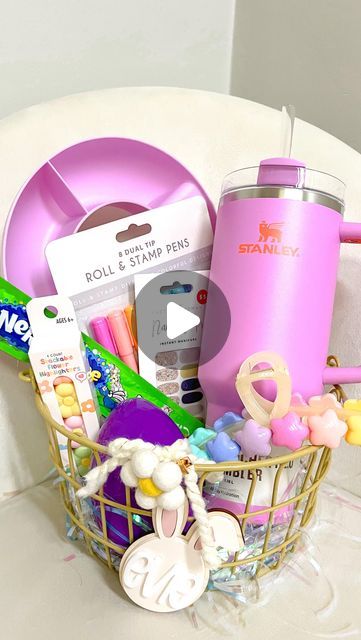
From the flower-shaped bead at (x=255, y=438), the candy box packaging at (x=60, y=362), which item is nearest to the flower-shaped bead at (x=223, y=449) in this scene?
the flower-shaped bead at (x=255, y=438)

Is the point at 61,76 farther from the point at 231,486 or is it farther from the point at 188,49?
the point at 231,486

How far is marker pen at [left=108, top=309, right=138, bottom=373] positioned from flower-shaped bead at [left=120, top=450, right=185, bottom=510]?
0.16 metres

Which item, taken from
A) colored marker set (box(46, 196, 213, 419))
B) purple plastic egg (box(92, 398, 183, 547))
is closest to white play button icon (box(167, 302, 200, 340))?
colored marker set (box(46, 196, 213, 419))

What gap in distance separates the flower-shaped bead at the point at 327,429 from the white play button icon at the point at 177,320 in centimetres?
17

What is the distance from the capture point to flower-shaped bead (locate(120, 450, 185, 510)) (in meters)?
0.34

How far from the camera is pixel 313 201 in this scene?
44 cm

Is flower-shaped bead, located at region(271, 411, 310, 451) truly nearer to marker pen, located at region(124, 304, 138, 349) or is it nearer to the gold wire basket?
the gold wire basket

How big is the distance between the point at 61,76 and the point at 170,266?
419mm

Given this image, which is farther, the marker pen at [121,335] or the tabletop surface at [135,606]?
the marker pen at [121,335]

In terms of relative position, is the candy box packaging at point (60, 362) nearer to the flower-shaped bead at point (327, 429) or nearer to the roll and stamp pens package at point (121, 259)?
the roll and stamp pens package at point (121, 259)

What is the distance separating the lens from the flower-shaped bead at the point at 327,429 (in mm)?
374

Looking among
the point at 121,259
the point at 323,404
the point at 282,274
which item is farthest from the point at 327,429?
the point at 121,259

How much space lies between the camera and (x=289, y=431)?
1.22ft

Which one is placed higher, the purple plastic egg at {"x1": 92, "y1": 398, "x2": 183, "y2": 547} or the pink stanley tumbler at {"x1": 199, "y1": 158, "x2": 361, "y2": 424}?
the pink stanley tumbler at {"x1": 199, "y1": 158, "x2": 361, "y2": 424}
